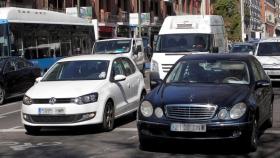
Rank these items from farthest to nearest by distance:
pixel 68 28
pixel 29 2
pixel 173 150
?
pixel 29 2
pixel 68 28
pixel 173 150

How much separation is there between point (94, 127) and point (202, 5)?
84981mm

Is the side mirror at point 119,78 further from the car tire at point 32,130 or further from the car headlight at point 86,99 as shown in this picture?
the car tire at point 32,130

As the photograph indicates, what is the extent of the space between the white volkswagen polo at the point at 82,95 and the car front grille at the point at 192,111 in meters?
2.50

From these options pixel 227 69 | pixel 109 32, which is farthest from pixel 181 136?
pixel 109 32

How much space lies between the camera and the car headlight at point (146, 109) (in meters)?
8.72

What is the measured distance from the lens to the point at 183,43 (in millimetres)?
19500

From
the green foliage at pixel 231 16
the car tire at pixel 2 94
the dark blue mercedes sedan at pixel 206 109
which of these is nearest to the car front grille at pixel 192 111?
the dark blue mercedes sedan at pixel 206 109

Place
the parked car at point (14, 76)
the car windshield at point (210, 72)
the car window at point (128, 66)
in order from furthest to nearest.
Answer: the parked car at point (14, 76)
the car window at point (128, 66)
the car windshield at point (210, 72)

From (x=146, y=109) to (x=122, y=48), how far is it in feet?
63.4

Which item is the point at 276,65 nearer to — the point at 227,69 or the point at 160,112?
the point at 227,69

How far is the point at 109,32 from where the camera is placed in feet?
179

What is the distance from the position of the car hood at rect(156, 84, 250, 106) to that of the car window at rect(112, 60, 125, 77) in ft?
9.42

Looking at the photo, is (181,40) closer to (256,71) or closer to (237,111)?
(256,71)

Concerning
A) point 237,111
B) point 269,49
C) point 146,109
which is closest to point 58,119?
point 146,109
